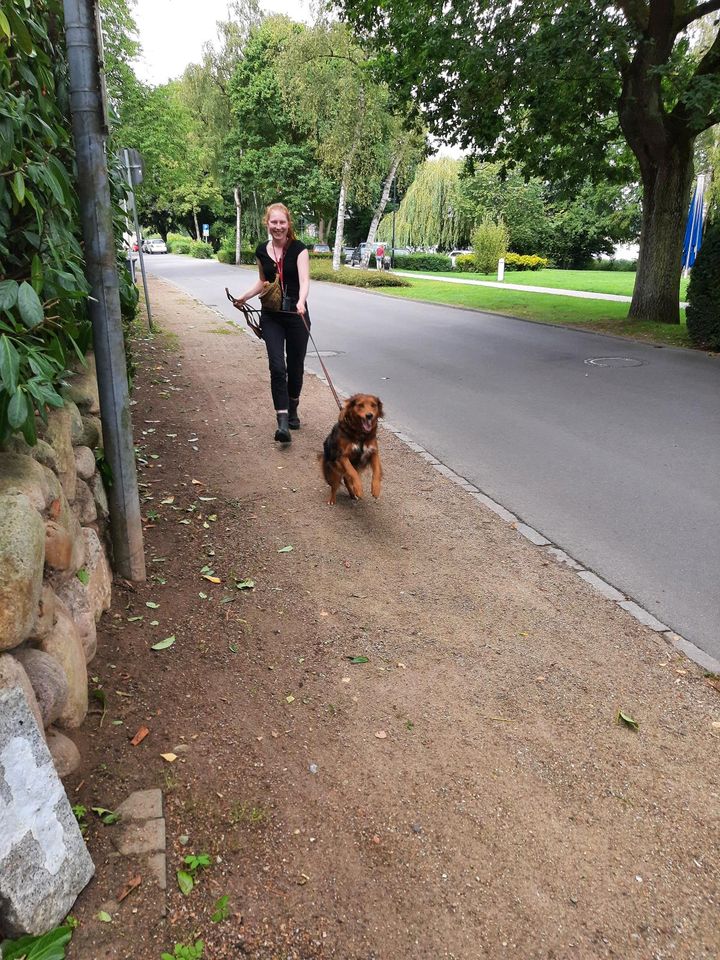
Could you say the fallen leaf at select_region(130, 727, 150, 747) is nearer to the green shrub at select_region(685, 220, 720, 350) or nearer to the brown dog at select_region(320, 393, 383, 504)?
the brown dog at select_region(320, 393, 383, 504)

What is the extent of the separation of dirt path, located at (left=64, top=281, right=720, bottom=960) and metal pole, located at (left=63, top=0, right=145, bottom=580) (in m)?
0.39

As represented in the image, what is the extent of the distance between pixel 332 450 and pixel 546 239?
5532 cm

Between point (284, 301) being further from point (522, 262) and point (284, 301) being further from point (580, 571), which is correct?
point (522, 262)

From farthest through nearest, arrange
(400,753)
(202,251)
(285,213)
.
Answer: (202,251) < (285,213) < (400,753)

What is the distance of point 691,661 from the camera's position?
3.58 metres

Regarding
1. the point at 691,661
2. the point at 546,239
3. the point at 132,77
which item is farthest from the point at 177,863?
the point at 546,239

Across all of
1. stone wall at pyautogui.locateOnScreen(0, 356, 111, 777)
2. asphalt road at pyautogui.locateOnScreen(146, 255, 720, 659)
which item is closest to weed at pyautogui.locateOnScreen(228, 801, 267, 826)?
stone wall at pyautogui.locateOnScreen(0, 356, 111, 777)

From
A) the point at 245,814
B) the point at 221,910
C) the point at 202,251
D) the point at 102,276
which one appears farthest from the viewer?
the point at 202,251

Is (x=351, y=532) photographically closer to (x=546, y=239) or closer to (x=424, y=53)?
(x=424, y=53)

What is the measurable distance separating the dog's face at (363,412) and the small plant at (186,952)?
3525mm

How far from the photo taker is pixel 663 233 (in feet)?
51.4

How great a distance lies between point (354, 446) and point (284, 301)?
7.00 ft

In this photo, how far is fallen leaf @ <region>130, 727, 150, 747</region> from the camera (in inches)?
112

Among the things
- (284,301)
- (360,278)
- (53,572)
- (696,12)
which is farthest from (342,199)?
(53,572)
